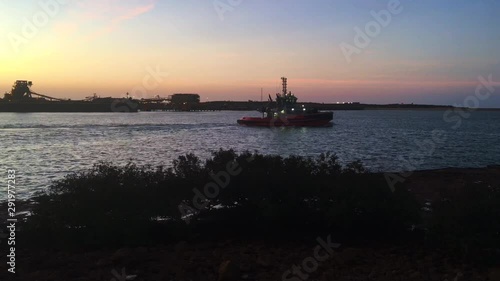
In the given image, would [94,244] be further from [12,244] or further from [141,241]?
[12,244]

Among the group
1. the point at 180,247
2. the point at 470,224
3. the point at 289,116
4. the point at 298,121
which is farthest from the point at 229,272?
the point at 289,116

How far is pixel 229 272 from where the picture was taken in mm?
7887

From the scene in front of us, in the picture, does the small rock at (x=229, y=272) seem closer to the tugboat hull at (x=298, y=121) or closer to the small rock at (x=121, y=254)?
the small rock at (x=121, y=254)

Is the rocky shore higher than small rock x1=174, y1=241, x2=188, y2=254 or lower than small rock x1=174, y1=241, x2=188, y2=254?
higher

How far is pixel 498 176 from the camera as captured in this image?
21047 millimetres

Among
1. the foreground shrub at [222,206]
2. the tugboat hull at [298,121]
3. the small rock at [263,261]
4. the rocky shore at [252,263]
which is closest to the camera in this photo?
the rocky shore at [252,263]

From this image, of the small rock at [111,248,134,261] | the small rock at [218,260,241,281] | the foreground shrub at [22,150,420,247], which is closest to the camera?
the small rock at [218,260,241,281]

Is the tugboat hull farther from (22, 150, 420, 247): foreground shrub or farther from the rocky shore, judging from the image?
the rocky shore

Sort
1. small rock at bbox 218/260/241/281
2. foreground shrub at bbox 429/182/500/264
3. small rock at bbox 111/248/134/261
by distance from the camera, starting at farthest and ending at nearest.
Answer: small rock at bbox 111/248/134/261 → foreground shrub at bbox 429/182/500/264 → small rock at bbox 218/260/241/281

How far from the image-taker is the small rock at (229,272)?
7.84 metres

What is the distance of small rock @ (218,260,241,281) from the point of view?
7.84 m

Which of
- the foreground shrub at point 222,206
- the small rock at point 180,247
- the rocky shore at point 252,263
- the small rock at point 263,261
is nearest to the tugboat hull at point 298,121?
the foreground shrub at point 222,206

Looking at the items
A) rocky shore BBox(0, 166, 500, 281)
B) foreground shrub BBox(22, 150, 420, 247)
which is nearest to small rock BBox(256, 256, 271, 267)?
rocky shore BBox(0, 166, 500, 281)

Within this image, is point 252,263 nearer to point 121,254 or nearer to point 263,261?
point 263,261
